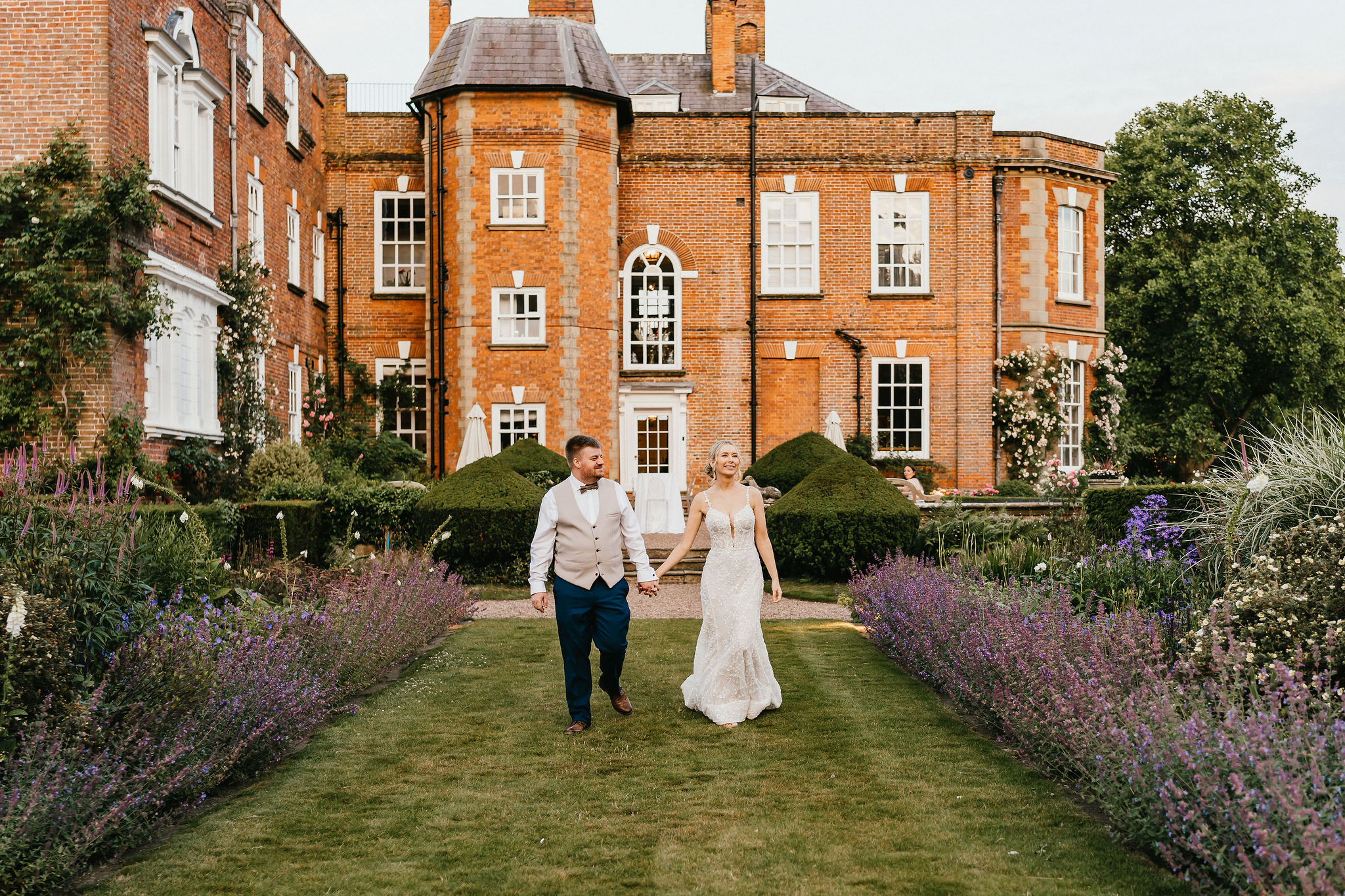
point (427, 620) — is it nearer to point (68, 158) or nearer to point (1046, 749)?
point (1046, 749)

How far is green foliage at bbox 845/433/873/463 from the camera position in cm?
2462

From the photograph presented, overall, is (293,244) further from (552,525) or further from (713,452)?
(552,525)

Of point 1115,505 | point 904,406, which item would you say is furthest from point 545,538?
point 904,406

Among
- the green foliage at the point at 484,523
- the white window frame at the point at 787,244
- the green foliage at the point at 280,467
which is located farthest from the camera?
the white window frame at the point at 787,244

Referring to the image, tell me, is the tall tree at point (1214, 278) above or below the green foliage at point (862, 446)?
above

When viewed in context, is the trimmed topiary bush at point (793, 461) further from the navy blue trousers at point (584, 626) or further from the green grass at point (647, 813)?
the navy blue trousers at point (584, 626)

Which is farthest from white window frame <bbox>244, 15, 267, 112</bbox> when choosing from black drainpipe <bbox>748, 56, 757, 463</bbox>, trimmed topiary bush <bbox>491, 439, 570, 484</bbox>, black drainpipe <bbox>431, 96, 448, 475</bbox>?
black drainpipe <bbox>748, 56, 757, 463</bbox>

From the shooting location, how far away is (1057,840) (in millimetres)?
5031

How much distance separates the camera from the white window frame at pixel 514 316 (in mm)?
23219

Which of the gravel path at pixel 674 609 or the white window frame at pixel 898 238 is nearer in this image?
the gravel path at pixel 674 609

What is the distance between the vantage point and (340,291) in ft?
83.6

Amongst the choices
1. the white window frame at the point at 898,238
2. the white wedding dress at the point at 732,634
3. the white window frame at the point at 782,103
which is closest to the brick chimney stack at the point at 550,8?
the white window frame at the point at 782,103

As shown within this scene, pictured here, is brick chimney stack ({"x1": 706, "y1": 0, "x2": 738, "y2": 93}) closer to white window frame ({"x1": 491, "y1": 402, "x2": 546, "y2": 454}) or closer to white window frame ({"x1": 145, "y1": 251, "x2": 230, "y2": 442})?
white window frame ({"x1": 491, "y1": 402, "x2": 546, "y2": 454})

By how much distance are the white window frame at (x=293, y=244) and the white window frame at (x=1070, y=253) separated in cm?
1580
